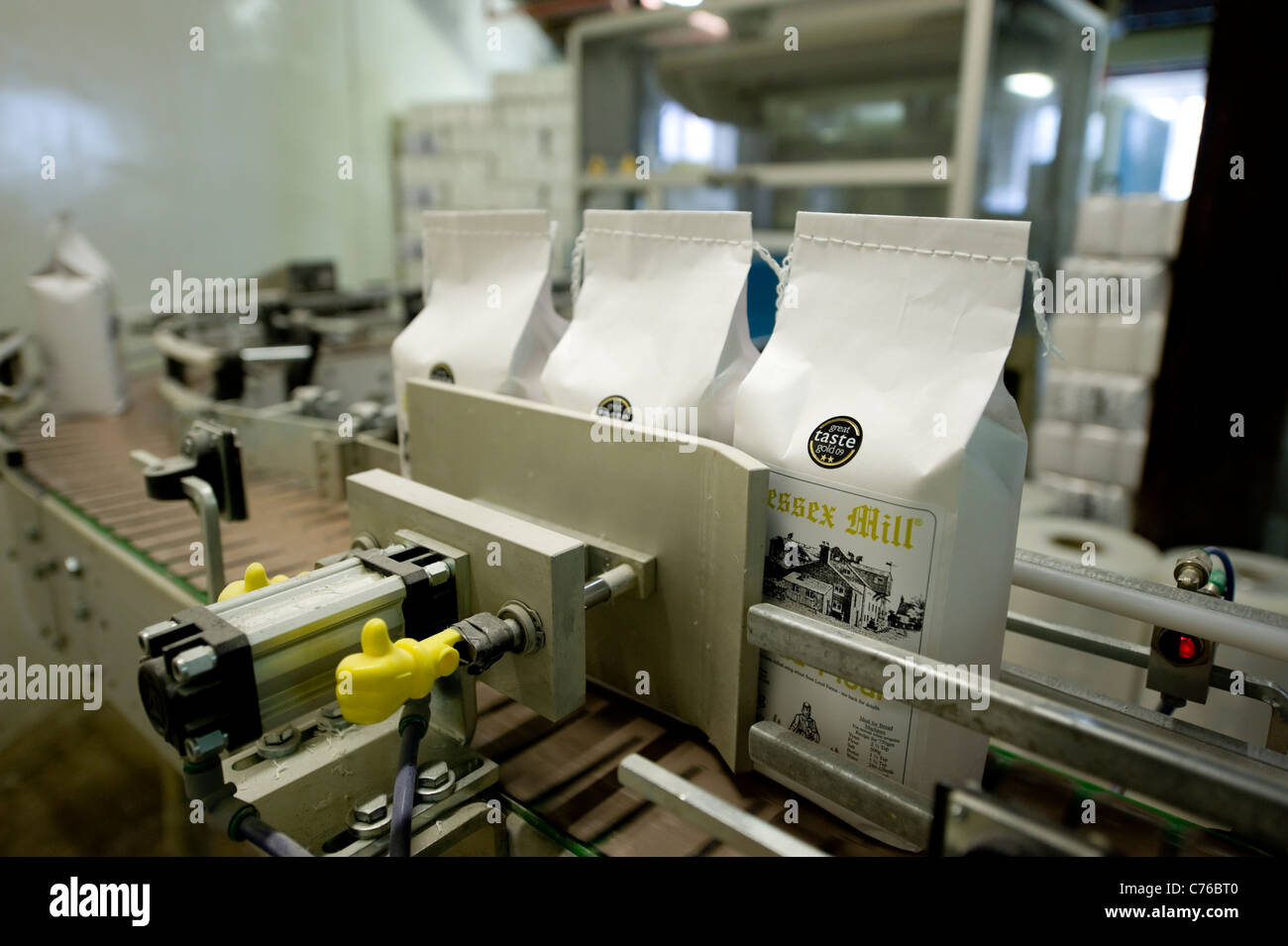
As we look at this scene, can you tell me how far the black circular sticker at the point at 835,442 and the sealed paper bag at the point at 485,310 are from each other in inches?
18.1

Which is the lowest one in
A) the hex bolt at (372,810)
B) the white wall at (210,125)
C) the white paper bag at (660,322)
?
the hex bolt at (372,810)

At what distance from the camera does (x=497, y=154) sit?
399cm

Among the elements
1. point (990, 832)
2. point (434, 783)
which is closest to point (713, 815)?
point (990, 832)

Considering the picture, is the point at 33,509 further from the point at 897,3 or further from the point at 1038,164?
the point at 1038,164

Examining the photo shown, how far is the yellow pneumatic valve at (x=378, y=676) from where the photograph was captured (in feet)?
1.99

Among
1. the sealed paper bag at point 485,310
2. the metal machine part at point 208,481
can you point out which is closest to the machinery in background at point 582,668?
the sealed paper bag at point 485,310

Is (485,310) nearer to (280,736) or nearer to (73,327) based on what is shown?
(280,736)

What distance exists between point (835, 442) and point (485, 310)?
576 millimetres

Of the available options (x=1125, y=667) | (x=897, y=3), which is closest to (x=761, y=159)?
(x=897, y=3)

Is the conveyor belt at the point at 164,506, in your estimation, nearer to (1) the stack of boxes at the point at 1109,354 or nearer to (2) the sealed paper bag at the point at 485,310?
(2) the sealed paper bag at the point at 485,310
